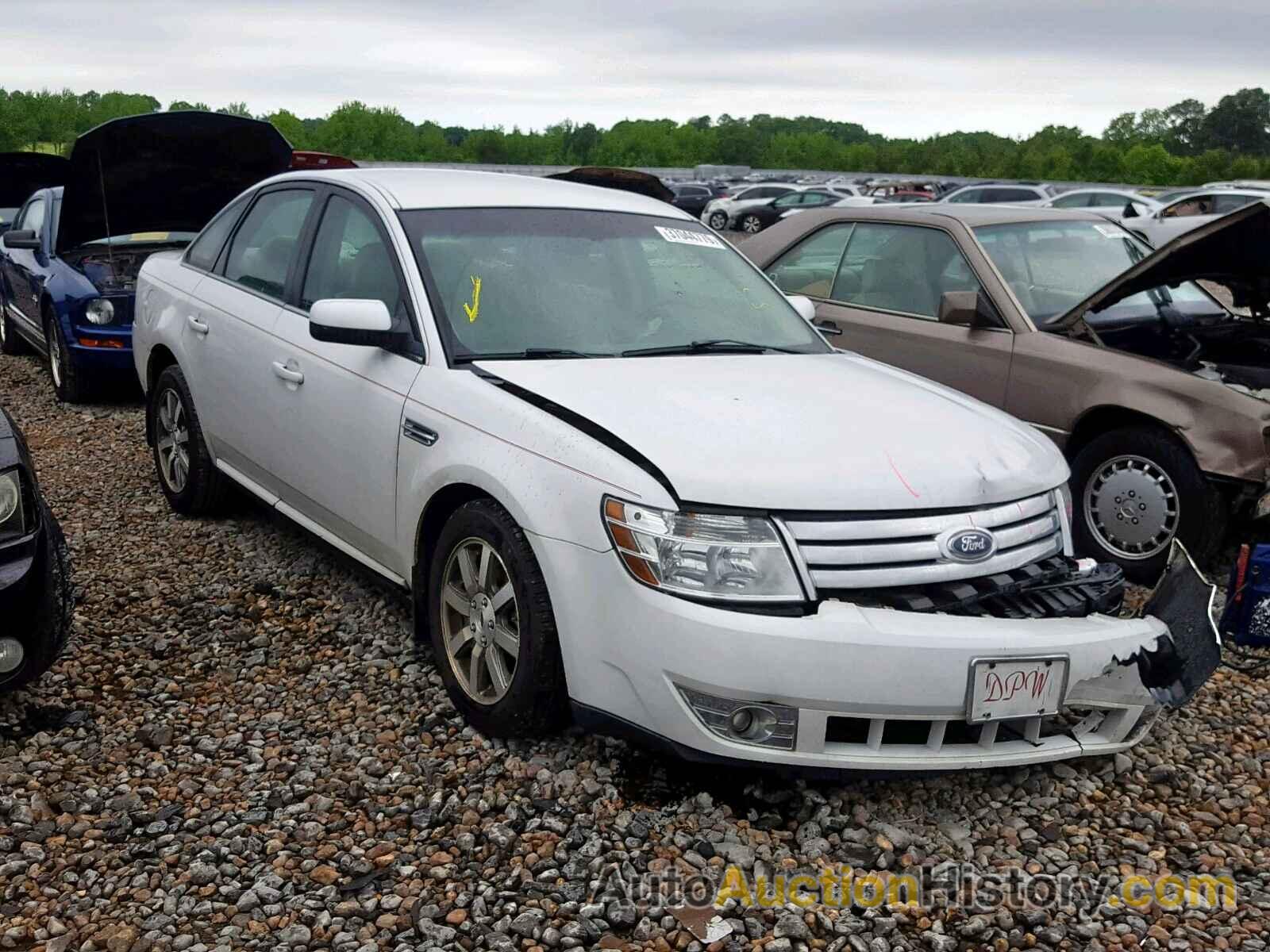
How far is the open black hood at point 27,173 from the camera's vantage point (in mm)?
9680

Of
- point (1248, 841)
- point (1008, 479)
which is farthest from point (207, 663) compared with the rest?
point (1248, 841)

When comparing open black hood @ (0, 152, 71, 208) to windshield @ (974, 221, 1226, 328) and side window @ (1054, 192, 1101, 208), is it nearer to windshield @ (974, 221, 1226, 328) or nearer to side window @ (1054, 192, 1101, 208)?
windshield @ (974, 221, 1226, 328)

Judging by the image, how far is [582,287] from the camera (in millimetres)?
3992

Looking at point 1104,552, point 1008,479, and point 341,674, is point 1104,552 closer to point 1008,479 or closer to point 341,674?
point 1008,479

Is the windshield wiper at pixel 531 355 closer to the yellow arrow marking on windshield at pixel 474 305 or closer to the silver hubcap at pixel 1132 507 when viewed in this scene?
the yellow arrow marking on windshield at pixel 474 305

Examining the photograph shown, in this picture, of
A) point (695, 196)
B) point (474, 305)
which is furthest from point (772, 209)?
point (474, 305)

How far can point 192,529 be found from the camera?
17.8 feet

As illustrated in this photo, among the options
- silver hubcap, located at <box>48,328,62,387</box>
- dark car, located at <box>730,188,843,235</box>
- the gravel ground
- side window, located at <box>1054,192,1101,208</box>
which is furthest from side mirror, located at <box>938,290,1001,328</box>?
dark car, located at <box>730,188,843,235</box>

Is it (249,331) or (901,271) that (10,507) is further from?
(901,271)

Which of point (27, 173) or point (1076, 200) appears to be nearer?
point (27, 173)

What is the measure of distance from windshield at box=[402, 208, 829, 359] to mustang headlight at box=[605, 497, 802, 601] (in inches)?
40.8

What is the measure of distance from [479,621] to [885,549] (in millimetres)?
1209

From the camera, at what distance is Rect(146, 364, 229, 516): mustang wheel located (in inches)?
207

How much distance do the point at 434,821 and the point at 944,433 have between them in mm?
1778
